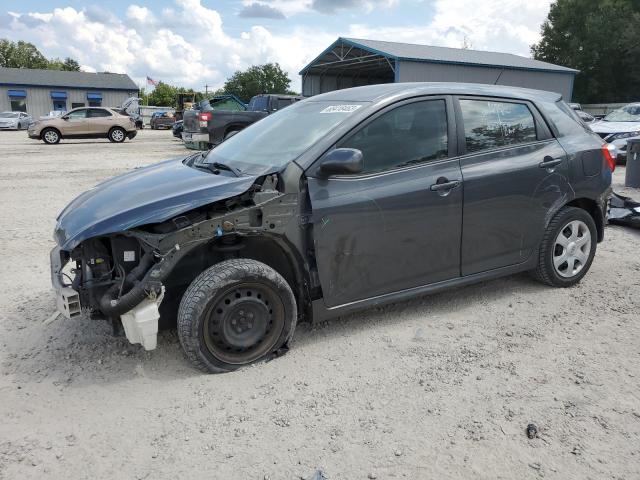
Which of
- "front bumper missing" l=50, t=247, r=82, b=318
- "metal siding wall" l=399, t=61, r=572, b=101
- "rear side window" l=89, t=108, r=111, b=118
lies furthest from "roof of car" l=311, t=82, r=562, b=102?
"metal siding wall" l=399, t=61, r=572, b=101

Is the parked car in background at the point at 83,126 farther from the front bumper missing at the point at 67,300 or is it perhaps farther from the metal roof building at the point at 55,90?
the metal roof building at the point at 55,90

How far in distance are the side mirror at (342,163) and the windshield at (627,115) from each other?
13630 millimetres

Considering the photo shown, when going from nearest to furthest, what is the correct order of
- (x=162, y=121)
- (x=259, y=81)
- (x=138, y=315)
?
(x=138, y=315) < (x=162, y=121) < (x=259, y=81)

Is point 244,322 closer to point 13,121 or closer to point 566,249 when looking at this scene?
point 566,249

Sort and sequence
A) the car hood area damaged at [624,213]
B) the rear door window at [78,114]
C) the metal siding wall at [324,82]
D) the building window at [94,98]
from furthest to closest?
1. the building window at [94,98]
2. the metal siding wall at [324,82]
3. the rear door window at [78,114]
4. the car hood area damaged at [624,213]

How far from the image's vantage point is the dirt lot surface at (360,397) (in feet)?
8.20

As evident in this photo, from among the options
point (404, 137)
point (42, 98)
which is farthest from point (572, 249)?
point (42, 98)

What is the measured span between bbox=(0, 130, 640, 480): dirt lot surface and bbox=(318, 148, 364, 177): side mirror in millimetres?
1238

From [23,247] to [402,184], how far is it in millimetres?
4659

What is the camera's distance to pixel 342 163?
10.7ft

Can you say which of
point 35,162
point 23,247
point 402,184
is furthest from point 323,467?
point 35,162

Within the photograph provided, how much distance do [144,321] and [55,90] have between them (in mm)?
61861

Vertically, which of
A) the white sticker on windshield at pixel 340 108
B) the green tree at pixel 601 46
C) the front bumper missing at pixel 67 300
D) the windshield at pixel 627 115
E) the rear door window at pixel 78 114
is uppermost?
the green tree at pixel 601 46

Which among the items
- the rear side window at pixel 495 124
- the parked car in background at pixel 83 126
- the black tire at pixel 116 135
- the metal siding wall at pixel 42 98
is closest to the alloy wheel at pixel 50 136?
the parked car in background at pixel 83 126
